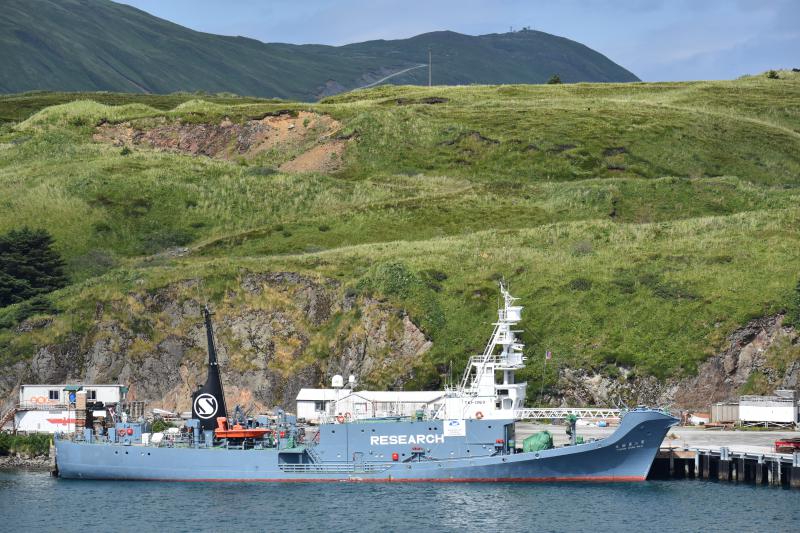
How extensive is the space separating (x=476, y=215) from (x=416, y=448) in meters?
65.8

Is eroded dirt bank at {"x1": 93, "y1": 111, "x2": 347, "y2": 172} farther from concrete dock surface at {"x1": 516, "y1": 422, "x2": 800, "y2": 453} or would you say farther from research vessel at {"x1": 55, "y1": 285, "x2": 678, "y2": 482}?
research vessel at {"x1": 55, "y1": 285, "x2": 678, "y2": 482}

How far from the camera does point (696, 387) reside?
86.7 m

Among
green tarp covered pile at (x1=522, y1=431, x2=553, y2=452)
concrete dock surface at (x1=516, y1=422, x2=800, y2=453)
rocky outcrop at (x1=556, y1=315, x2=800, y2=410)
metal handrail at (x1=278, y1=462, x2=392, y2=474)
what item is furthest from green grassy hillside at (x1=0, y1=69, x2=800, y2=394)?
metal handrail at (x1=278, y1=462, x2=392, y2=474)

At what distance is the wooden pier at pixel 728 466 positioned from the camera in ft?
221

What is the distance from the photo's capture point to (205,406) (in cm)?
7425

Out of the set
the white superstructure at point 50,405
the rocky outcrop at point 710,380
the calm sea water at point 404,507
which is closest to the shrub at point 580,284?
the rocky outcrop at point 710,380

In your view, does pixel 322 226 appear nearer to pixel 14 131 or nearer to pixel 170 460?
pixel 170 460

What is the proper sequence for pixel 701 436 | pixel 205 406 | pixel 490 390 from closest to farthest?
pixel 490 390 → pixel 205 406 → pixel 701 436

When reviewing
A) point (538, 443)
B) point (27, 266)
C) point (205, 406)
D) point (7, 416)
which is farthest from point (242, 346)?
point (538, 443)

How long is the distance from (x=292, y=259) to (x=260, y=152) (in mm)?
65803

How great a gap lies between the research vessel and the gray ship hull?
55mm

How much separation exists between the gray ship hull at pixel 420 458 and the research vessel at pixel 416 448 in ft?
0.18

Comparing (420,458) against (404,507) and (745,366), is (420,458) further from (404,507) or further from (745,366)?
(745,366)

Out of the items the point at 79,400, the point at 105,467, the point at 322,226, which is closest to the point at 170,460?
the point at 105,467
